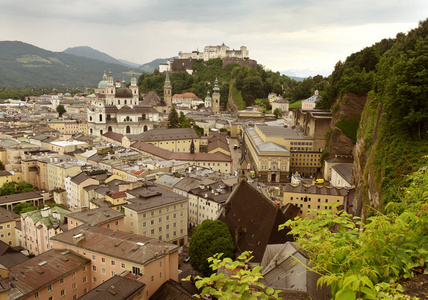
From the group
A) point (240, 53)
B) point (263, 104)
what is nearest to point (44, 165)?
point (263, 104)

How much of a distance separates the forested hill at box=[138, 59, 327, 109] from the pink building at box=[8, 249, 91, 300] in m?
85.5

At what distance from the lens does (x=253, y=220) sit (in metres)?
25.9

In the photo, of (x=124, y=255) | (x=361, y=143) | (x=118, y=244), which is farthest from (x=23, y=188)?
(x=361, y=143)

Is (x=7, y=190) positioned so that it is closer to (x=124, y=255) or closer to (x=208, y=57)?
(x=124, y=255)

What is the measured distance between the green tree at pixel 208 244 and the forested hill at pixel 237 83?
77.1 metres

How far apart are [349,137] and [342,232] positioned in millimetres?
48722

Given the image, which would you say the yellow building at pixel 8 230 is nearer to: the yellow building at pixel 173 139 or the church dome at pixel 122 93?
the yellow building at pixel 173 139

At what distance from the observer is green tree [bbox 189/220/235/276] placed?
81.9ft

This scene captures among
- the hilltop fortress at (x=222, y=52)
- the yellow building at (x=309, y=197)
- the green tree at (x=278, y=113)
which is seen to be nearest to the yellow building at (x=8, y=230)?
the yellow building at (x=309, y=197)

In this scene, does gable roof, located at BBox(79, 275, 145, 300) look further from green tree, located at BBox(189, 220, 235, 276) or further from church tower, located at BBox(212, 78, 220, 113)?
church tower, located at BBox(212, 78, 220, 113)

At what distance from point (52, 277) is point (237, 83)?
10462 cm

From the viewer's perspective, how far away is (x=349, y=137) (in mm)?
50844

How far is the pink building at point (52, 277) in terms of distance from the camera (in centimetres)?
1755

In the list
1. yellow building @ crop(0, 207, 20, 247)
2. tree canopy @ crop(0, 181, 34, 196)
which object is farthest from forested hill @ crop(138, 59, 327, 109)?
yellow building @ crop(0, 207, 20, 247)
